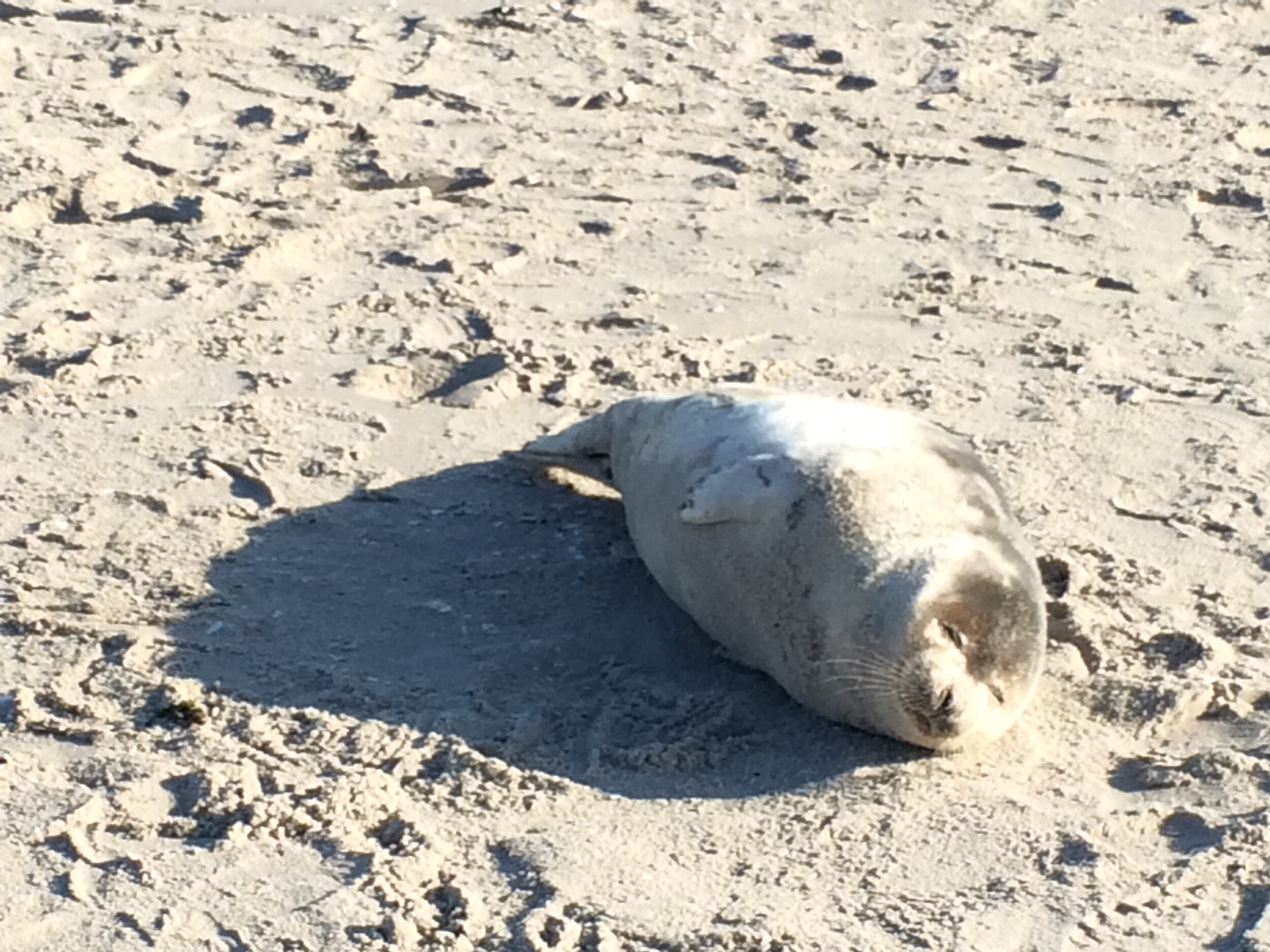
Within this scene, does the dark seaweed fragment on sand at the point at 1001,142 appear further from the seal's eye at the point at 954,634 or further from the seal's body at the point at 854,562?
the seal's eye at the point at 954,634

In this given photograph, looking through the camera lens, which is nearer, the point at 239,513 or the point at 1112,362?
the point at 239,513

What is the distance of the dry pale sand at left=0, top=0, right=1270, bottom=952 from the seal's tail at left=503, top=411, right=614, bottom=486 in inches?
4.0

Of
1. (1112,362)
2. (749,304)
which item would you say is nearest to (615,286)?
(749,304)

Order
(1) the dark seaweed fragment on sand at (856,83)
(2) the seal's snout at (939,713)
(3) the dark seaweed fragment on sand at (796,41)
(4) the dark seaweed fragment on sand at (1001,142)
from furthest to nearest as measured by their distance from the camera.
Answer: (3) the dark seaweed fragment on sand at (796,41) → (1) the dark seaweed fragment on sand at (856,83) → (4) the dark seaweed fragment on sand at (1001,142) → (2) the seal's snout at (939,713)

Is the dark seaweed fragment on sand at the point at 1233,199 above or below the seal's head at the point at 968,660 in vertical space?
below

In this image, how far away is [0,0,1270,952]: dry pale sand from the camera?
4059 mm

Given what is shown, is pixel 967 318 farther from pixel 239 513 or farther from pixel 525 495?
pixel 239 513

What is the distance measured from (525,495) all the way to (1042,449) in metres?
1.42

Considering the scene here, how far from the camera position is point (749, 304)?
6.62 meters

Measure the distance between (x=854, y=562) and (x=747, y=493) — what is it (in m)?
0.33

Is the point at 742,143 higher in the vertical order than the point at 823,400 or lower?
lower

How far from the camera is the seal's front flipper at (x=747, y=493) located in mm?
4746

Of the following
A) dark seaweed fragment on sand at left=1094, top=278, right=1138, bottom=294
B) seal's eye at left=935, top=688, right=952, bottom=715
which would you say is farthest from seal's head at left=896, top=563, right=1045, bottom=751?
dark seaweed fragment on sand at left=1094, top=278, right=1138, bottom=294

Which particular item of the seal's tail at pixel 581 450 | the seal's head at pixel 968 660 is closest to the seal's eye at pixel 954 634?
the seal's head at pixel 968 660
